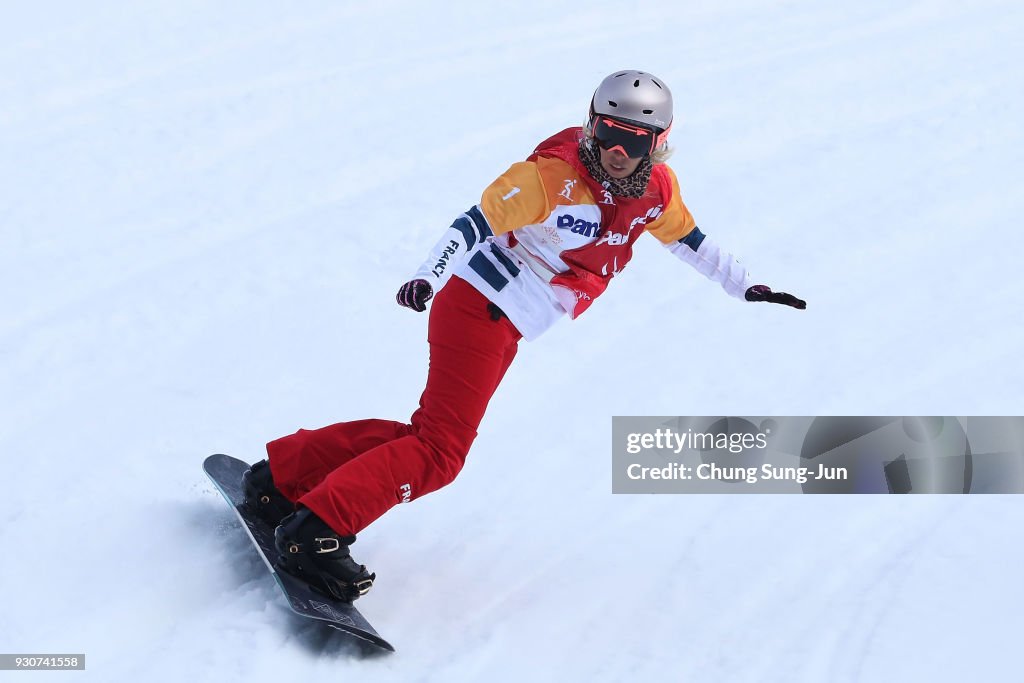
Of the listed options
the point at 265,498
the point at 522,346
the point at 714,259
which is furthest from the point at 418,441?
the point at 522,346

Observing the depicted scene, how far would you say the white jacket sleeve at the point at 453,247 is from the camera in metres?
3.41

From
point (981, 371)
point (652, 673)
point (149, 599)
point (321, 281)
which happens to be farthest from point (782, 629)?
point (321, 281)

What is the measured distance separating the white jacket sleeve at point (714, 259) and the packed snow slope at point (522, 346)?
3.13 feet

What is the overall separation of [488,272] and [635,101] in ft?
2.26

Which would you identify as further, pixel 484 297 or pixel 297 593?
pixel 484 297

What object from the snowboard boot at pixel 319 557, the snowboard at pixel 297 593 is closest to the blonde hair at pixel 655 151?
the snowboard boot at pixel 319 557

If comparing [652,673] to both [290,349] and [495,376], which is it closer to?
[495,376]

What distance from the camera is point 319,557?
3469mm

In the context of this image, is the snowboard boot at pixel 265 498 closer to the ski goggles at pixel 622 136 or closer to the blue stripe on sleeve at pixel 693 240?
the ski goggles at pixel 622 136

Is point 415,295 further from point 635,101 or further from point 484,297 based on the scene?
point 635,101

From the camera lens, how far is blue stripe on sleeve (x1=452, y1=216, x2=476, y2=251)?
3516mm

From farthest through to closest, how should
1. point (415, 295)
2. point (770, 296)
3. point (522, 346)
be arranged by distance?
point (522, 346) < point (770, 296) < point (415, 295)

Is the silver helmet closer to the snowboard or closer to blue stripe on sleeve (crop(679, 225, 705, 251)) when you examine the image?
blue stripe on sleeve (crop(679, 225, 705, 251))

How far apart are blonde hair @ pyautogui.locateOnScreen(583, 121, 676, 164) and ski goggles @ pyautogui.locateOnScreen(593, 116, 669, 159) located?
0.03m
